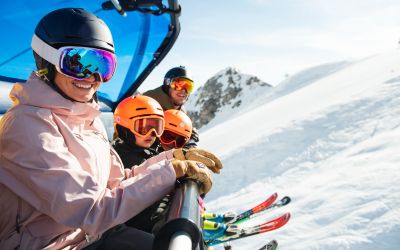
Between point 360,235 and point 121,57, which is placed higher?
point 121,57

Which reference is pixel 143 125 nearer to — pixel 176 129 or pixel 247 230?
pixel 176 129

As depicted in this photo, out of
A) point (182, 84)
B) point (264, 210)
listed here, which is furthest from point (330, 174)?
point (182, 84)

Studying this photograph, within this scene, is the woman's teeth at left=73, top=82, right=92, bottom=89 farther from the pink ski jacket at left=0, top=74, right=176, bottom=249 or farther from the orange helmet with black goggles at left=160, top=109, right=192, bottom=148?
the orange helmet with black goggles at left=160, top=109, right=192, bottom=148

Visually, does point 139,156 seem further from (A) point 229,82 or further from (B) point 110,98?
(A) point 229,82

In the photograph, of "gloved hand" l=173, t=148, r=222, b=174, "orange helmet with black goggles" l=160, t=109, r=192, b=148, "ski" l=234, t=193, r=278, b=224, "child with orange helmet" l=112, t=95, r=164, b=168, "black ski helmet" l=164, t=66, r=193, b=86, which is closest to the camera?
"gloved hand" l=173, t=148, r=222, b=174

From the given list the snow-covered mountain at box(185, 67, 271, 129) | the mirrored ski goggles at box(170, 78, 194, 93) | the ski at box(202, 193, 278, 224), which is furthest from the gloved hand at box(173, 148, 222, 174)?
the snow-covered mountain at box(185, 67, 271, 129)

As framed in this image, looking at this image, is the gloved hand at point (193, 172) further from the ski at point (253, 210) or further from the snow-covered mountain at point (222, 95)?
the snow-covered mountain at point (222, 95)

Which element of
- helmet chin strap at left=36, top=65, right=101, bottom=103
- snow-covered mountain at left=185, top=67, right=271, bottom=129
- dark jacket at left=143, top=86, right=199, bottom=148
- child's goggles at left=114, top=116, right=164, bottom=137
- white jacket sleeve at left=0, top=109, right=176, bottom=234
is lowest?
white jacket sleeve at left=0, top=109, right=176, bottom=234

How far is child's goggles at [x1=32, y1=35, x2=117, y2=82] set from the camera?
6.45ft

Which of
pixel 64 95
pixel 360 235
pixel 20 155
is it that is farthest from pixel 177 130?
pixel 20 155

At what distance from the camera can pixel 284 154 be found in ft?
34.0

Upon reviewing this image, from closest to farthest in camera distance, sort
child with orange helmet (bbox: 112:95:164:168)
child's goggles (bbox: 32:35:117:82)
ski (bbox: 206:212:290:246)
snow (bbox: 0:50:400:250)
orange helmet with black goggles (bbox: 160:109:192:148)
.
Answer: child's goggles (bbox: 32:35:117:82) → child with orange helmet (bbox: 112:95:164:168) → snow (bbox: 0:50:400:250) → ski (bbox: 206:212:290:246) → orange helmet with black goggles (bbox: 160:109:192:148)

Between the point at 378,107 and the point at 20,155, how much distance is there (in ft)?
38.3

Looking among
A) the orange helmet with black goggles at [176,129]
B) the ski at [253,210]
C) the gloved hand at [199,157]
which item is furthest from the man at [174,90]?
the gloved hand at [199,157]
